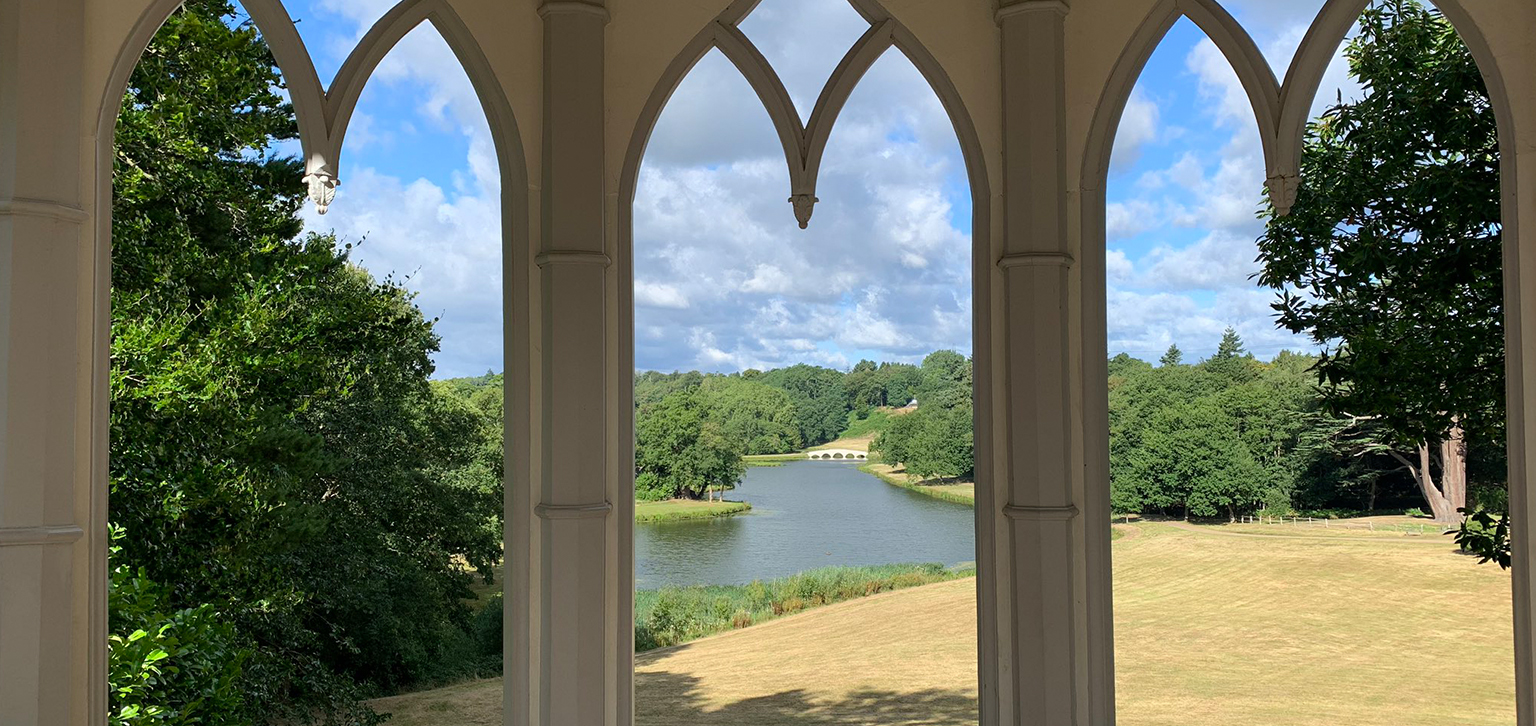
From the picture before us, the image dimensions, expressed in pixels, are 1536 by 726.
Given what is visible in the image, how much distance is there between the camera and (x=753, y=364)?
837cm

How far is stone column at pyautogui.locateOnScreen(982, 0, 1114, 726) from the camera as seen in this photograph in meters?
2.75

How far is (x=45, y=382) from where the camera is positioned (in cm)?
209

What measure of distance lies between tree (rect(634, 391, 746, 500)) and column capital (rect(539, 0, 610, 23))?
4.66 m

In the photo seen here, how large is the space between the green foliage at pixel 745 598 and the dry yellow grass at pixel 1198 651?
14cm

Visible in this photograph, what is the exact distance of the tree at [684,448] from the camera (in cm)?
733

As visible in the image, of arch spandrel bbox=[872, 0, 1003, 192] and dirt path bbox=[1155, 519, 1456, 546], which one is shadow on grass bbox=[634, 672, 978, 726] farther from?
arch spandrel bbox=[872, 0, 1003, 192]

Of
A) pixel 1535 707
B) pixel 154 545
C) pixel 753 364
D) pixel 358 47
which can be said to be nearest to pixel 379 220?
pixel 753 364

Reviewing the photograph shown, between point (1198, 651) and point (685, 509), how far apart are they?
452cm

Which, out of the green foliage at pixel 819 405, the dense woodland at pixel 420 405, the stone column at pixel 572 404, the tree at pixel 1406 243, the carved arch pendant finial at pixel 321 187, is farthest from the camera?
the green foliage at pixel 819 405

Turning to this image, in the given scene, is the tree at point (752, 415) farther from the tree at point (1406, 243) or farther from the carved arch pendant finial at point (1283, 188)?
the carved arch pendant finial at point (1283, 188)

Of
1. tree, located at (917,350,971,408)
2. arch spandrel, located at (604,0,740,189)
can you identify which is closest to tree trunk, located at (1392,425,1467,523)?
tree, located at (917,350,971,408)

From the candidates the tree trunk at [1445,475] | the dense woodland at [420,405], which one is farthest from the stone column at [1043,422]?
the tree trunk at [1445,475]

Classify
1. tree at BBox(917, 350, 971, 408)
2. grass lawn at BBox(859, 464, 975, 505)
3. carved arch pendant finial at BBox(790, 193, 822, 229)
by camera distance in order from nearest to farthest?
carved arch pendant finial at BBox(790, 193, 822, 229), grass lawn at BBox(859, 464, 975, 505), tree at BBox(917, 350, 971, 408)

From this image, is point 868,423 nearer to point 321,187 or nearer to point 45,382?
point 321,187
